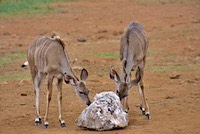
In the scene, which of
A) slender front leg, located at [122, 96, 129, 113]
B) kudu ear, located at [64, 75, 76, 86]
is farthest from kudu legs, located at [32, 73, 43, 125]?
slender front leg, located at [122, 96, 129, 113]

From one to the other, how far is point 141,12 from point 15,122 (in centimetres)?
1849

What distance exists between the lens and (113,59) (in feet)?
60.5

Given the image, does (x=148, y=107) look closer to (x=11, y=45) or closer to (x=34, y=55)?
(x=34, y=55)

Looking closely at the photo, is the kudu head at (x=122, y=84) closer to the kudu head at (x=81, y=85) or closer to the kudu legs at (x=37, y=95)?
the kudu head at (x=81, y=85)

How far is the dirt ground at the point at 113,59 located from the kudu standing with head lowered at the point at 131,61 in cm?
42

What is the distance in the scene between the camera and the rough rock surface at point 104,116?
35.8 feet

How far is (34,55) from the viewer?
1228 centimetres

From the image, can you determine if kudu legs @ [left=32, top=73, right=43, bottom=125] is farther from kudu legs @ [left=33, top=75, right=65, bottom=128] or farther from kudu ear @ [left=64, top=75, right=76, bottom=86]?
kudu ear @ [left=64, top=75, right=76, bottom=86]

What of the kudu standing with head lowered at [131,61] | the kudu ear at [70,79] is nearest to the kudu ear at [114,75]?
the kudu standing with head lowered at [131,61]

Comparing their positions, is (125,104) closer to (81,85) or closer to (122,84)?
(122,84)

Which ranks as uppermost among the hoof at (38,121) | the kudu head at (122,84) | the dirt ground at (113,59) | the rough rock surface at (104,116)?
the kudu head at (122,84)

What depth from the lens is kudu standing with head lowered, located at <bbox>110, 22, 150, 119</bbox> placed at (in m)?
11.8

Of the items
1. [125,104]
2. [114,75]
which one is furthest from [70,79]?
[125,104]

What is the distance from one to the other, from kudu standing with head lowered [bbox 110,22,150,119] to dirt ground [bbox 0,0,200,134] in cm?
42
